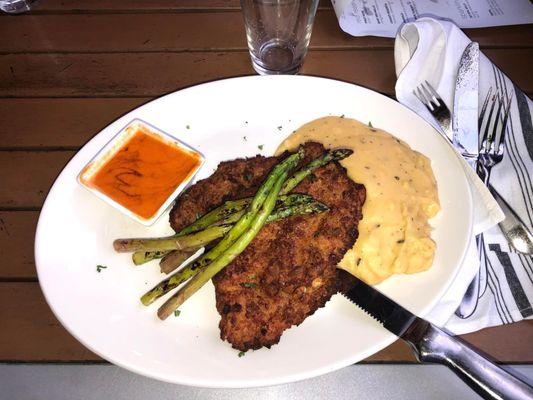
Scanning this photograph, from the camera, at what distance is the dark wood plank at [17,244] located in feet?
8.25

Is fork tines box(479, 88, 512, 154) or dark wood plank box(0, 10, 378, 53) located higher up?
dark wood plank box(0, 10, 378, 53)

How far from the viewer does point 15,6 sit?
358 centimetres

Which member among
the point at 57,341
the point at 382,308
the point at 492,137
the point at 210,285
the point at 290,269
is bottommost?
the point at 57,341

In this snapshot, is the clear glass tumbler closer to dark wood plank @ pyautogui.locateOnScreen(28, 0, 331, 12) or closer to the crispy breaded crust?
dark wood plank @ pyautogui.locateOnScreen(28, 0, 331, 12)

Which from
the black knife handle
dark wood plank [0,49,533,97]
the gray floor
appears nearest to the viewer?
the black knife handle

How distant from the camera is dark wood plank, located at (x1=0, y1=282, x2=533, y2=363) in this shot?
2244 millimetres

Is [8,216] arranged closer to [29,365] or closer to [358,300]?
[29,365]

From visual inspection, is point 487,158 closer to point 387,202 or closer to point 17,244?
point 387,202

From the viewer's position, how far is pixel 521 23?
11.1ft

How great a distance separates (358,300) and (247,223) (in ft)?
2.07

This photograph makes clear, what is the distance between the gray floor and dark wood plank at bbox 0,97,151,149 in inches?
54.1

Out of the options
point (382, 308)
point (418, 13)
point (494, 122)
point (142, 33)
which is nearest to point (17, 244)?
point (142, 33)

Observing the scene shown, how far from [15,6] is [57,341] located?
8.67 feet

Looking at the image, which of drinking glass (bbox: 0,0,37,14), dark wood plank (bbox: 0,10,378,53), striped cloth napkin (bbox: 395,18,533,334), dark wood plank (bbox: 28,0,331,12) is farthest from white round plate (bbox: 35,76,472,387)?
drinking glass (bbox: 0,0,37,14)
